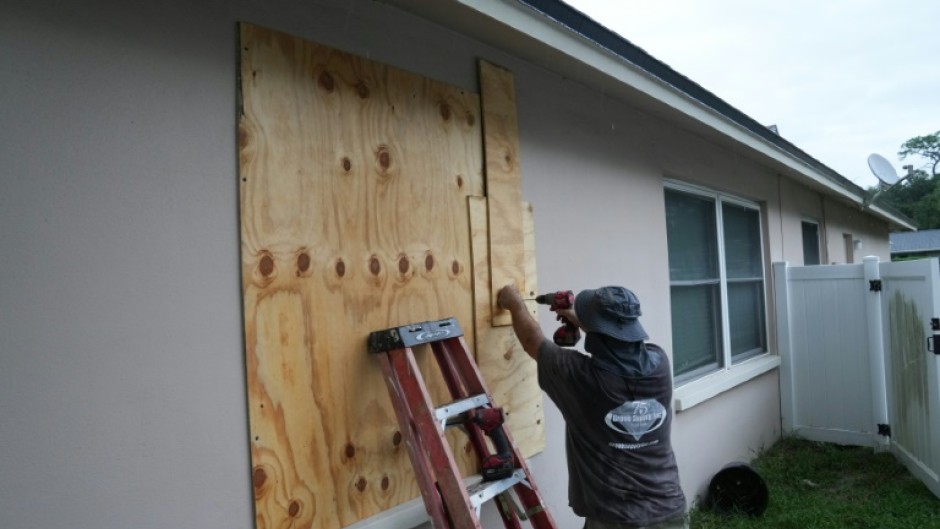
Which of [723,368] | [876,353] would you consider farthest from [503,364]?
[876,353]

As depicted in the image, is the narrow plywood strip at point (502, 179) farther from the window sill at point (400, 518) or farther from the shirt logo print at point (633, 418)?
the window sill at point (400, 518)

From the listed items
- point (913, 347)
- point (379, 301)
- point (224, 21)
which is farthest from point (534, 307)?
point (913, 347)

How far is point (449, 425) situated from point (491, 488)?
0.97 ft

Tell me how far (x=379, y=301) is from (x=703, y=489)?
12.8 ft

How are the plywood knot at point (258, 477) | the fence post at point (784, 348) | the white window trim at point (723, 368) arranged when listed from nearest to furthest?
1. the plywood knot at point (258, 477)
2. the white window trim at point (723, 368)
3. the fence post at point (784, 348)

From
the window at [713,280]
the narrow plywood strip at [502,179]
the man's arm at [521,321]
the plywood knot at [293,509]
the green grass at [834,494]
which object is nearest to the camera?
the plywood knot at [293,509]

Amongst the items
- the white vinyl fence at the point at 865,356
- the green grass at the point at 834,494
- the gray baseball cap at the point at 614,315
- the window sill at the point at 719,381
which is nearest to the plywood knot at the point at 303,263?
the gray baseball cap at the point at 614,315

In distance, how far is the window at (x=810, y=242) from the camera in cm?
919

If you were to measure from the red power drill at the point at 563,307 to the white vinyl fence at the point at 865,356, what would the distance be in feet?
12.1

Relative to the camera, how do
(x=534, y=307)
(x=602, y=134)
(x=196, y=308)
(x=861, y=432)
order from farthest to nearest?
(x=861, y=432) < (x=602, y=134) < (x=534, y=307) < (x=196, y=308)

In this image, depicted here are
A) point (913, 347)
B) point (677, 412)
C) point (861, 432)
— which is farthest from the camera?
point (861, 432)

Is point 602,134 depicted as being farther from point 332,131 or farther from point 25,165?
point 25,165

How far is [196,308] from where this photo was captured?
6.18 ft

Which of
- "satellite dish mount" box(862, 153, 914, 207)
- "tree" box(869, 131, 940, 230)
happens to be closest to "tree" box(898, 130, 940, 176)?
"tree" box(869, 131, 940, 230)
